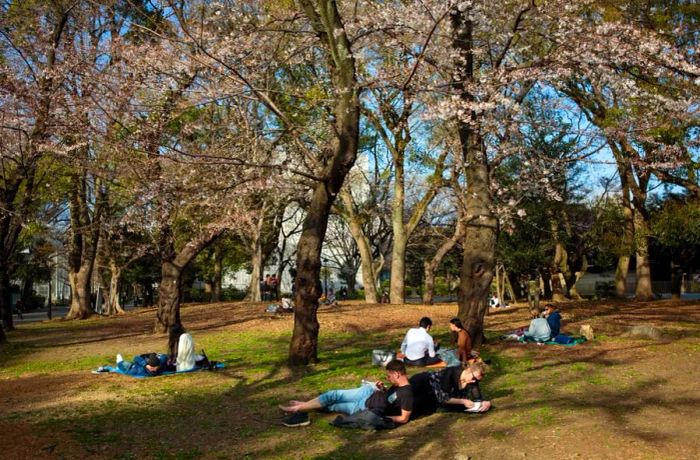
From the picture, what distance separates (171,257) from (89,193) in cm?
1320

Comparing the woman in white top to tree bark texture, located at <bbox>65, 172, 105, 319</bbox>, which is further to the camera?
tree bark texture, located at <bbox>65, 172, 105, 319</bbox>

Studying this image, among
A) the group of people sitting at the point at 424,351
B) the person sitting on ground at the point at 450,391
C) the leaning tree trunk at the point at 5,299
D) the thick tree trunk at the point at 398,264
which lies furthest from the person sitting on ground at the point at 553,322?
the leaning tree trunk at the point at 5,299

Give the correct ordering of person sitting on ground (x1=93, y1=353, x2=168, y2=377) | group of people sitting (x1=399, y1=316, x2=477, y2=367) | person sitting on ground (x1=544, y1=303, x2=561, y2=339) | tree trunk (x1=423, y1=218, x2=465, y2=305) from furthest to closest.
Answer: tree trunk (x1=423, y1=218, x2=465, y2=305) < person sitting on ground (x1=544, y1=303, x2=561, y2=339) < person sitting on ground (x1=93, y1=353, x2=168, y2=377) < group of people sitting (x1=399, y1=316, x2=477, y2=367)

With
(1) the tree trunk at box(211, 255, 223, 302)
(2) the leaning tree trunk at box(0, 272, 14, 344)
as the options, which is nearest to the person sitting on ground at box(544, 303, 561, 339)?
(2) the leaning tree trunk at box(0, 272, 14, 344)

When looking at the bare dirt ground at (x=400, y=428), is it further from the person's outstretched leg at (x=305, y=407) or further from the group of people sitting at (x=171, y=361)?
the group of people sitting at (x=171, y=361)

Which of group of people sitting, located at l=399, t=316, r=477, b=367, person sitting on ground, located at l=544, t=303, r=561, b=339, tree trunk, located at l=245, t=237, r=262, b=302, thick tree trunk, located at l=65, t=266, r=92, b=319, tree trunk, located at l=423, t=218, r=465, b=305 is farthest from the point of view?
tree trunk, located at l=245, t=237, r=262, b=302

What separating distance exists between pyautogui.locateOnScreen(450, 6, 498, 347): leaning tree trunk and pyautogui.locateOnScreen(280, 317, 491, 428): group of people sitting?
→ 14.6 feet

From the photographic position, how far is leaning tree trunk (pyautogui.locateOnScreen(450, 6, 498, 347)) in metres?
12.9

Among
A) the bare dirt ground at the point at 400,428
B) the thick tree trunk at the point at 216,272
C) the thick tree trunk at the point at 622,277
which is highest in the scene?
the thick tree trunk at the point at 216,272

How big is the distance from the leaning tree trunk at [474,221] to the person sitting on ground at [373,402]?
5.02 meters

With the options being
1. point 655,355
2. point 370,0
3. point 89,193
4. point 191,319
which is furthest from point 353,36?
point 89,193

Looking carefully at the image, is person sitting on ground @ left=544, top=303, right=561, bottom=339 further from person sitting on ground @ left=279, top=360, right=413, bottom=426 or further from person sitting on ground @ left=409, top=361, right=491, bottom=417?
person sitting on ground @ left=279, top=360, right=413, bottom=426

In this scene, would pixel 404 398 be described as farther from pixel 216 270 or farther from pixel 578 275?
pixel 216 270

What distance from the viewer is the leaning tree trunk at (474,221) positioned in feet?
42.3
